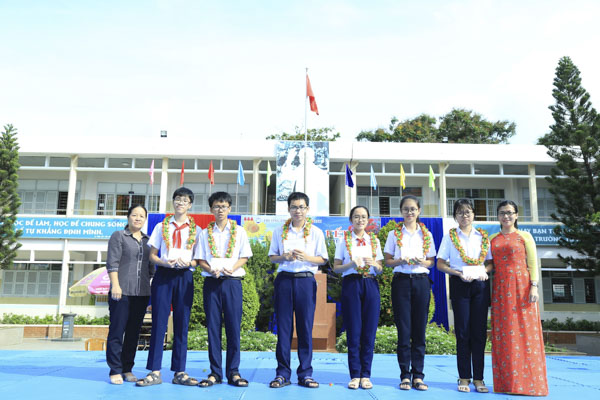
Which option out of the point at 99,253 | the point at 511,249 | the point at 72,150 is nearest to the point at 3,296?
the point at 99,253

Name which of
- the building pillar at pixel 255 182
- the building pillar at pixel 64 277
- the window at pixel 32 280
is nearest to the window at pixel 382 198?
the building pillar at pixel 255 182

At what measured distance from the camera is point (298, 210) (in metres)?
3.98

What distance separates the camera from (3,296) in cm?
1775

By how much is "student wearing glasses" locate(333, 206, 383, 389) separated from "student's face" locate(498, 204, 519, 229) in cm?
102

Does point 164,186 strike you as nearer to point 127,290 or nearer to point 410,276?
point 127,290

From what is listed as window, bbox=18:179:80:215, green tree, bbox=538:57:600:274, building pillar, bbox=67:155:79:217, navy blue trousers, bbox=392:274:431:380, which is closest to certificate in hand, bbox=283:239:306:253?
navy blue trousers, bbox=392:274:431:380

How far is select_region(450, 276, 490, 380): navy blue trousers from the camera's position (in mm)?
3746

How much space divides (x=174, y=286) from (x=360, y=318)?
4.97 feet

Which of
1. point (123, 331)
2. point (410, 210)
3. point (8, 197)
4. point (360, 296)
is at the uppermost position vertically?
point (8, 197)

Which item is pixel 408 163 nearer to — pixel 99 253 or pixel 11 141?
pixel 99 253

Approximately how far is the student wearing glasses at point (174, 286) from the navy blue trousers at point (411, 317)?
1.68 meters

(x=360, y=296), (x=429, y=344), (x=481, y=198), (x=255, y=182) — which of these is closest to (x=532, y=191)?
(x=481, y=198)

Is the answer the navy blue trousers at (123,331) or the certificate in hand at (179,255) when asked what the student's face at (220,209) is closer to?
the certificate in hand at (179,255)

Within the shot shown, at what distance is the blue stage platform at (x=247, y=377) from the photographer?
332 cm
